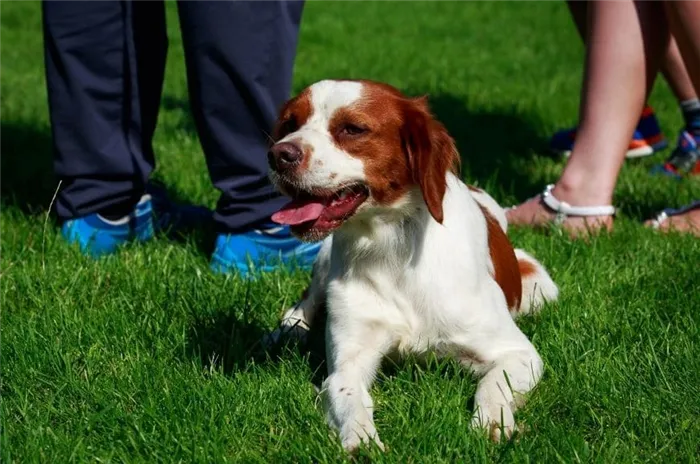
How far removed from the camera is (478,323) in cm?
312

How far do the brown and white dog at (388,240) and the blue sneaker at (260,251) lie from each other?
33.3 inches

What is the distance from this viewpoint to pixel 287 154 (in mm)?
2871

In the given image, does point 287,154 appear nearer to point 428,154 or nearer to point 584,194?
point 428,154

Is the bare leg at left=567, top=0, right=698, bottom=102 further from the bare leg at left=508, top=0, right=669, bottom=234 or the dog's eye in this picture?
the dog's eye

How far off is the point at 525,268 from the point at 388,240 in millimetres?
902

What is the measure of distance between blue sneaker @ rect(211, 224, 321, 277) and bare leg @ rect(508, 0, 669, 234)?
1073 millimetres

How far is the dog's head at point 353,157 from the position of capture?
2.90 metres

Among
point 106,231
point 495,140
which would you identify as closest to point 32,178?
point 106,231

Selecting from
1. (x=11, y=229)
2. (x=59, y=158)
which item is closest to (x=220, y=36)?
(x=59, y=158)

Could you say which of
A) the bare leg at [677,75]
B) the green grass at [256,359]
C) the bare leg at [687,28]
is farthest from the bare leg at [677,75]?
the bare leg at [687,28]

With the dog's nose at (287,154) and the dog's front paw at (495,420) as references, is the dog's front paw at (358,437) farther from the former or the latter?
the dog's nose at (287,154)

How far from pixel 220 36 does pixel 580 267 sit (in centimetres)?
163

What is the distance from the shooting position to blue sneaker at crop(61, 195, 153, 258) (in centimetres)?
434

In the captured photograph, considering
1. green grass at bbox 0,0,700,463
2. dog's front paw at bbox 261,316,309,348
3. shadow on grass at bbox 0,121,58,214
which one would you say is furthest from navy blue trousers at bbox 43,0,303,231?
dog's front paw at bbox 261,316,309,348
